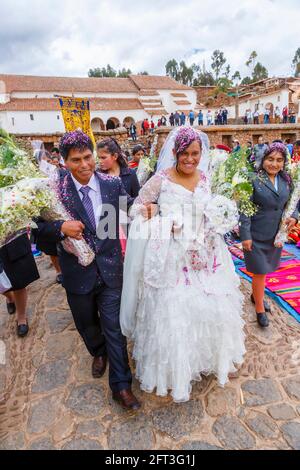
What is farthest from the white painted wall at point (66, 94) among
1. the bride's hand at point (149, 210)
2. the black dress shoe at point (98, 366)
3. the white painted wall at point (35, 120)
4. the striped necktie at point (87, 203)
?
the black dress shoe at point (98, 366)

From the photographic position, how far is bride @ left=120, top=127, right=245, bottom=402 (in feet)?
7.34

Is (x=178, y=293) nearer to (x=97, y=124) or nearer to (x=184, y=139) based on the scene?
(x=184, y=139)

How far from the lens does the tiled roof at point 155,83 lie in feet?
127

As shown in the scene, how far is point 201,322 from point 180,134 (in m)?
1.53

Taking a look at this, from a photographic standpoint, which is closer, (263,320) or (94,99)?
(263,320)

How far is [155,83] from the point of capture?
3969 cm

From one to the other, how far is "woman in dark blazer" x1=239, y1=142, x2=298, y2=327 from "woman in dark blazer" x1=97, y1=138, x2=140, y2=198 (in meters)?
1.58

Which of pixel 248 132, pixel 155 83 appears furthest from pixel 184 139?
pixel 155 83

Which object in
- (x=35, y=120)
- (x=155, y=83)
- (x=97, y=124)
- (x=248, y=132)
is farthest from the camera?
Result: (x=155, y=83)

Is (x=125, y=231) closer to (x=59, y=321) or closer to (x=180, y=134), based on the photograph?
(x=180, y=134)

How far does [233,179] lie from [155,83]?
139 feet

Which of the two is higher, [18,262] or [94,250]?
[94,250]

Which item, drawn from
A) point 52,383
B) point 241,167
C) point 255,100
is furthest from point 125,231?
point 255,100

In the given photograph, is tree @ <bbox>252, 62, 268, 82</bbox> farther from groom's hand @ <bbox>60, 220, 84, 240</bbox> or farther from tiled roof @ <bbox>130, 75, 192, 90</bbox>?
groom's hand @ <bbox>60, 220, 84, 240</bbox>
